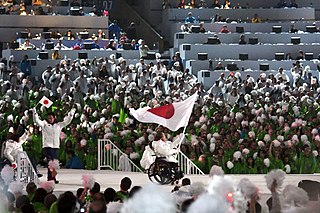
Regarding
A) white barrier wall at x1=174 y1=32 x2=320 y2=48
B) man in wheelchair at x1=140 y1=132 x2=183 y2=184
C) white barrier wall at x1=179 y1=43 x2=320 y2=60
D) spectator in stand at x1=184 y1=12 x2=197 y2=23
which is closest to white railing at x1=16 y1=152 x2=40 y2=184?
man in wheelchair at x1=140 y1=132 x2=183 y2=184

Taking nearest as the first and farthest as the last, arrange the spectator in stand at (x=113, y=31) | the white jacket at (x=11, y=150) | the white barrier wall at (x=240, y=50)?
the white jacket at (x=11, y=150) → the white barrier wall at (x=240, y=50) → the spectator in stand at (x=113, y=31)

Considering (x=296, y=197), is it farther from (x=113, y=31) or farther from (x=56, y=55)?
(x=113, y=31)

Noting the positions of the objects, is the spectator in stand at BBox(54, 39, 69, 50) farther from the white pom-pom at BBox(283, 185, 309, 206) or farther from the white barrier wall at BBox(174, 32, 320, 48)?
the white pom-pom at BBox(283, 185, 309, 206)

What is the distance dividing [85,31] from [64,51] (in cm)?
440

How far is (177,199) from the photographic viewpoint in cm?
1200

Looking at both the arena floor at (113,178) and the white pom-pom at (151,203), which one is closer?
the white pom-pom at (151,203)

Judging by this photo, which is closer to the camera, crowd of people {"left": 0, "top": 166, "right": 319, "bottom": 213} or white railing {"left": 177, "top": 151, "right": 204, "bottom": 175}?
crowd of people {"left": 0, "top": 166, "right": 319, "bottom": 213}

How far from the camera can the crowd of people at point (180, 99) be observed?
26438 millimetres

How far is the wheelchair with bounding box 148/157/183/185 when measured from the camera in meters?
21.6

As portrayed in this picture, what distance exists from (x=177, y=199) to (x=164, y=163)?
9.99 meters

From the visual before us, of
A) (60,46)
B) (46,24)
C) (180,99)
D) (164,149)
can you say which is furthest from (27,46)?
(164,149)

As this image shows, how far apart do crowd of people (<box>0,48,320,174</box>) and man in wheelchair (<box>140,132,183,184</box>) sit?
3393 millimetres

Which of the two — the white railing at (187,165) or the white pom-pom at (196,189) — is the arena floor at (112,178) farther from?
the white pom-pom at (196,189)

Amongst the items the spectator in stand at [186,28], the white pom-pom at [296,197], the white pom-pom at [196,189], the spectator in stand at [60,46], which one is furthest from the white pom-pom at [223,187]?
the spectator in stand at [186,28]
